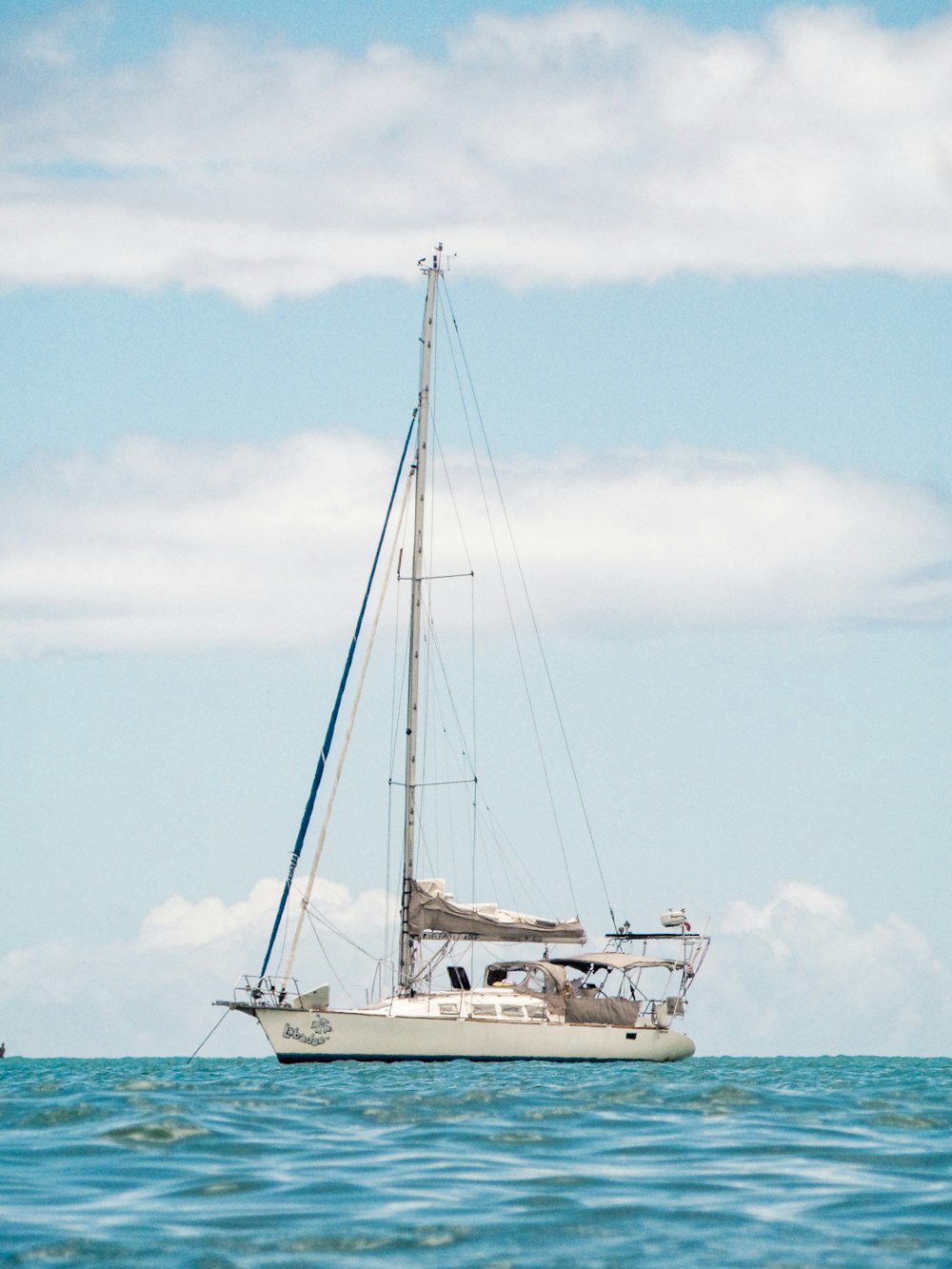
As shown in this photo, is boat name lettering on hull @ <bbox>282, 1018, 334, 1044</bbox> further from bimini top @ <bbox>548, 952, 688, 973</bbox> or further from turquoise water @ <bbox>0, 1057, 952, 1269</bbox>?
turquoise water @ <bbox>0, 1057, 952, 1269</bbox>

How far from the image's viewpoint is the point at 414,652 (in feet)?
168

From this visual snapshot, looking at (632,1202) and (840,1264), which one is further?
(632,1202)

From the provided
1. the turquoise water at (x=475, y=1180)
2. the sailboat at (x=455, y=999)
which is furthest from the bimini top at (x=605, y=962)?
the turquoise water at (x=475, y=1180)

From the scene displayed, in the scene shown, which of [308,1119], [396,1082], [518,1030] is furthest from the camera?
[518,1030]

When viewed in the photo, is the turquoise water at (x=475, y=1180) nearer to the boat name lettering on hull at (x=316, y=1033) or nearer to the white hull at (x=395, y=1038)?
the white hull at (x=395, y=1038)

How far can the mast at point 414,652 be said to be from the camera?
4969cm

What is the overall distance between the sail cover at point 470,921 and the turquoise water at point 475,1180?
26.1m

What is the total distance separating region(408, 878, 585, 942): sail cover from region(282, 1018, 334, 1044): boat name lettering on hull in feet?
15.7

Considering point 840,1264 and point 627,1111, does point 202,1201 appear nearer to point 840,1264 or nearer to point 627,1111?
point 840,1264

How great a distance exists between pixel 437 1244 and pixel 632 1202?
2.15m

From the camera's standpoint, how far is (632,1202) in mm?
13086

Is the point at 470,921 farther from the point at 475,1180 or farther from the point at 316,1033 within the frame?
the point at 475,1180

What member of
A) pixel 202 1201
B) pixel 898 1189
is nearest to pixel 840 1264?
pixel 898 1189

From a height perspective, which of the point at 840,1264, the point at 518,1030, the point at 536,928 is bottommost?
the point at 840,1264
